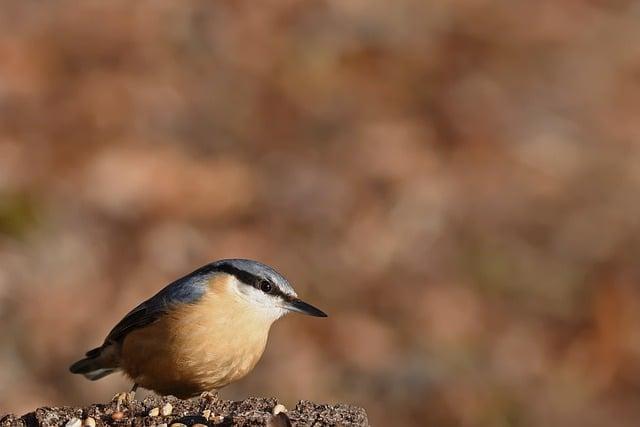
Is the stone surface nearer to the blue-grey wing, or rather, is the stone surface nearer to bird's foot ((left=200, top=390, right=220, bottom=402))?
bird's foot ((left=200, top=390, right=220, bottom=402))

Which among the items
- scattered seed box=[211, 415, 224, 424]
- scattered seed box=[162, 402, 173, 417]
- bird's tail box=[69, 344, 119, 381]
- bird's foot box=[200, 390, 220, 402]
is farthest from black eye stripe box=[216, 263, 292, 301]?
scattered seed box=[211, 415, 224, 424]

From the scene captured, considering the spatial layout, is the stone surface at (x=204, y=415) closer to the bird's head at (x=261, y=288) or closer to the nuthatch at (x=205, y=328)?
the nuthatch at (x=205, y=328)

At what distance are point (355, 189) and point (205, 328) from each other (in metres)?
4.12

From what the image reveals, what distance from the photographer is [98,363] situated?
20.3ft

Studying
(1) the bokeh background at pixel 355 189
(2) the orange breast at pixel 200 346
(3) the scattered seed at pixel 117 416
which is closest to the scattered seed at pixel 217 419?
(3) the scattered seed at pixel 117 416

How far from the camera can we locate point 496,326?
8664 mm

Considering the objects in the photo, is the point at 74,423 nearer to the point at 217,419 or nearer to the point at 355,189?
the point at 217,419

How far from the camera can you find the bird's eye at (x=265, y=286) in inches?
223

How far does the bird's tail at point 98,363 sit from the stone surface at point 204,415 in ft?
4.11

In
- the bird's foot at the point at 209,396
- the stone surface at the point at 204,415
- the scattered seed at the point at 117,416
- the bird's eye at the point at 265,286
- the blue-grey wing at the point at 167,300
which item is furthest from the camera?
the bird's eye at the point at 265,286

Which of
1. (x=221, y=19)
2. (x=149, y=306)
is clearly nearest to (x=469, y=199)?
(x=221, y=19)

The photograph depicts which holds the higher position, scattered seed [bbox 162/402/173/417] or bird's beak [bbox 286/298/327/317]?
bird's beak [bbox 286/298/327/317]

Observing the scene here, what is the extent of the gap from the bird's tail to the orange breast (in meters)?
0.45

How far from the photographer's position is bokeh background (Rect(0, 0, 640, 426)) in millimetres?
8242
